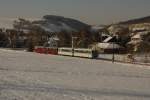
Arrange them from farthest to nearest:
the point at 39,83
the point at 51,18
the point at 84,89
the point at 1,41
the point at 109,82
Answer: the point at 51,18, the point at 1,41, the point at 109,82, the point at 39,83, the point at 84,89

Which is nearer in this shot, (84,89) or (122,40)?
(84,89)

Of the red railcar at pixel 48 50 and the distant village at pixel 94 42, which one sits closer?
the red railcar at pixel 48 50

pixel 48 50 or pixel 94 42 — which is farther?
pixel 94 42

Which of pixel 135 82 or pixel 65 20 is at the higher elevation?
pixel 65 20

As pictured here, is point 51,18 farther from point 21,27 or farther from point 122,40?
point 122,40

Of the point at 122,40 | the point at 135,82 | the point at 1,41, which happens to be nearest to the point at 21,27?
the point at 1,41

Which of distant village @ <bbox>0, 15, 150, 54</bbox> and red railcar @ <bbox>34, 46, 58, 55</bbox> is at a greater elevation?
distant village @ <bbox>0, 15, 150, 54</bbox>

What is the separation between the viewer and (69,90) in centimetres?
1295

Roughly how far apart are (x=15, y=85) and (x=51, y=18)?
176m

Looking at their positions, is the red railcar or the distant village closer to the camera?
the red railcar

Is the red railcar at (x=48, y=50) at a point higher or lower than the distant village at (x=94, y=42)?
lower

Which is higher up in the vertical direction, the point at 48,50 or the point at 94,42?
the point at 94,42

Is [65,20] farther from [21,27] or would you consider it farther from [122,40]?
[122,40]

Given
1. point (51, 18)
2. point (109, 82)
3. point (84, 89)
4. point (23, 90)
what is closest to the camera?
point (23, 90)
